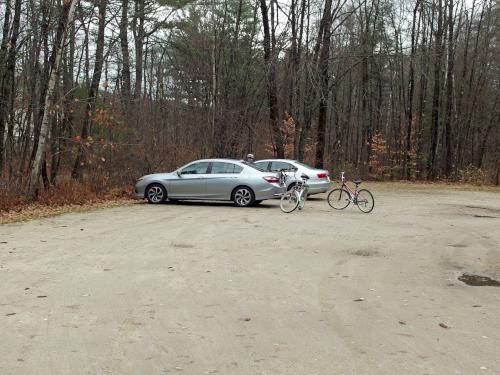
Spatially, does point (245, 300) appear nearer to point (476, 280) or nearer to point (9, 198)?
point (476, 280)

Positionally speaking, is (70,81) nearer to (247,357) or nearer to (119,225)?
(119,225)

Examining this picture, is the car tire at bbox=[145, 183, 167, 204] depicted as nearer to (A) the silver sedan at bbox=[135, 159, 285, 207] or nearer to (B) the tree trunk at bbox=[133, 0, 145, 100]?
(A) the silver sedan at bbox=[135, 159, 285, 207]

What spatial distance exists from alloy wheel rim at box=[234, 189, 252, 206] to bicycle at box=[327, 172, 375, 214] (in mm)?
2569

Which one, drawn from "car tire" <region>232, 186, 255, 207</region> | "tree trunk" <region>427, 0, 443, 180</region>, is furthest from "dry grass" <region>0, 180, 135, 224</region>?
"tree trunk" <region>427, 0, 443, 180</region>

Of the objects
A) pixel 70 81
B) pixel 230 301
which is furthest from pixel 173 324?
pixel 70 81

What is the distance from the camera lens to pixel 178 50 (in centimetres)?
3244

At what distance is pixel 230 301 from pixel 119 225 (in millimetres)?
7065

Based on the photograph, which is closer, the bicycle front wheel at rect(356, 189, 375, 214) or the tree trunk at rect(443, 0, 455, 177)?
the bicycle front wheel at rect(356, 189, 375, 214)

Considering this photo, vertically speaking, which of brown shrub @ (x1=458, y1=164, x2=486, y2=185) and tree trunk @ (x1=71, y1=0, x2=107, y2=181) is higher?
tree trunk @ (x1=71, y1=0, x2=107, y2=181)

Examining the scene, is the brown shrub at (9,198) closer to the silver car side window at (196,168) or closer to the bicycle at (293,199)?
the silver car side window at (196,168)

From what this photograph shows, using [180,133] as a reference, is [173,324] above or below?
below

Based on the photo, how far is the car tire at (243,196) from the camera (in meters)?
17.4

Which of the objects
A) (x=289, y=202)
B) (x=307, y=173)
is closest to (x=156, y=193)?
(x=289, y=202)

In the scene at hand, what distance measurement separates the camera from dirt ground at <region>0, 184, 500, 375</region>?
4.48 meters
